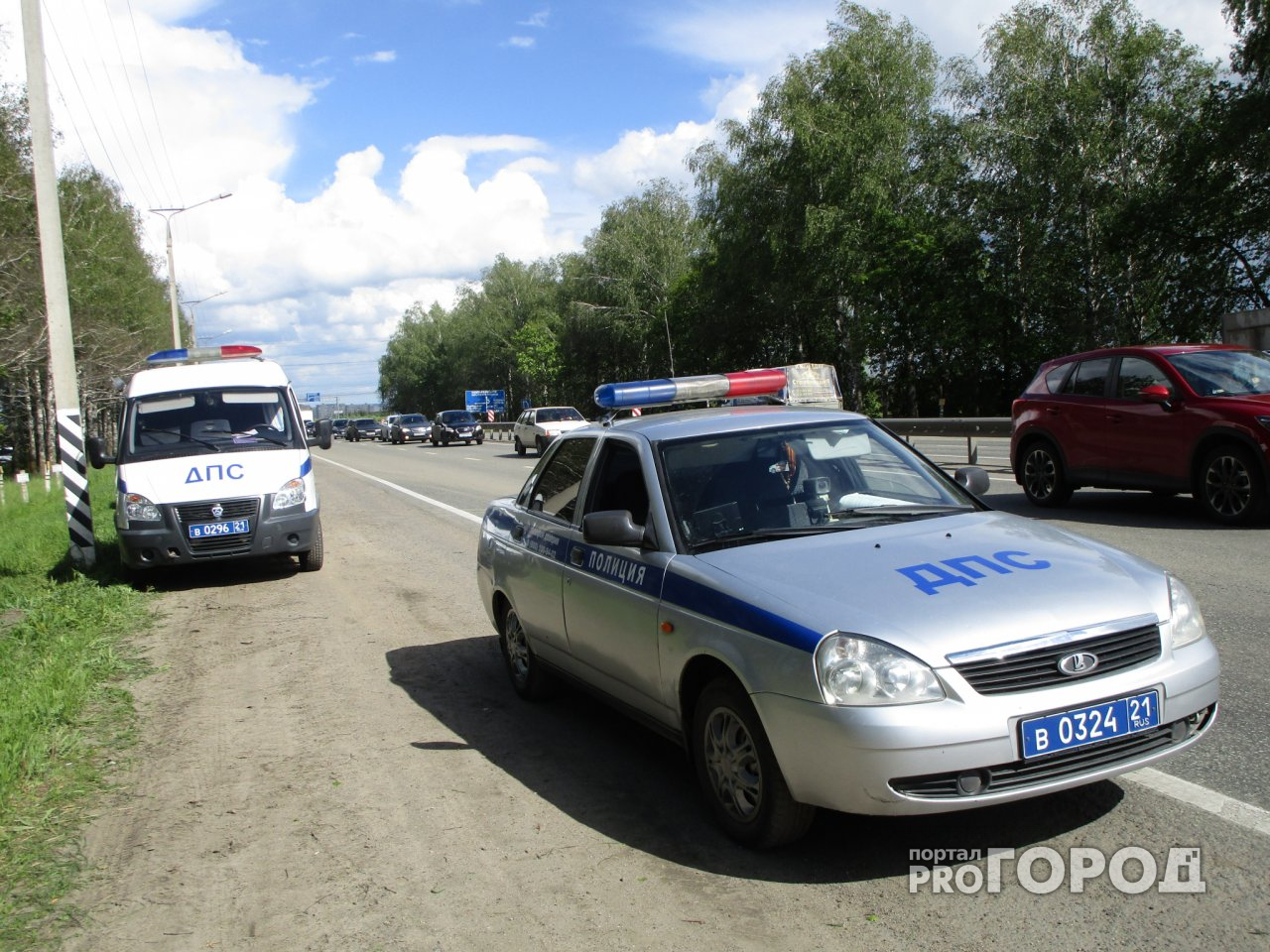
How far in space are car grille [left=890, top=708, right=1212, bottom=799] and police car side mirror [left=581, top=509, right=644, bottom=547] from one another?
1.54 metres

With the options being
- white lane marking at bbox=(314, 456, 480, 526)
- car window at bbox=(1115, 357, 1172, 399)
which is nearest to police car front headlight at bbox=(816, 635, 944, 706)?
car window at bbox=(1115, 357, 1172, 399)

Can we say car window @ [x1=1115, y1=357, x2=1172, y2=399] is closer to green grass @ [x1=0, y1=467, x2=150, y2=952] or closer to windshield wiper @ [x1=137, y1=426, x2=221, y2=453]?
windshield wiper @ [x1=137, y1=426, x2=221, y2=453]

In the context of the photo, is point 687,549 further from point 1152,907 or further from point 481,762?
point 1152,907

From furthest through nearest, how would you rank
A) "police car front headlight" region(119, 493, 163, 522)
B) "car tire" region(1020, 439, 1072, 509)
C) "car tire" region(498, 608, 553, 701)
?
"car tire" region(1020, 439, 1072, 509) < "police car front headlight" region(119, 493, 163, 522) < "car tire" region(498, 608, 553, 701)

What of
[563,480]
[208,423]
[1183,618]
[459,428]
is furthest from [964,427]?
[459,428]

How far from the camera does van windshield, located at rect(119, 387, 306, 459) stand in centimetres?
1145

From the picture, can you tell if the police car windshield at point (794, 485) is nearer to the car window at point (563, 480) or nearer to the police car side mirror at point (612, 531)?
the police car side mirror at point (612, 531)

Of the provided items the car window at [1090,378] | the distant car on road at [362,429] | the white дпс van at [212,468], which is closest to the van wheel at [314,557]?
the white дпс van at [212,468]

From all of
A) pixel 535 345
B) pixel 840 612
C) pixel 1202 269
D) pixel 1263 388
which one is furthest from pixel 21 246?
pixel 535 345

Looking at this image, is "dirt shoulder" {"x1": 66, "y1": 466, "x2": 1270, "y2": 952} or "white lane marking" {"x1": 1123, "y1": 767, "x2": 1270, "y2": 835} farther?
"white lane marking" {"x1": 1123, "y1": 767, "x2": 1270, "y2": 835}

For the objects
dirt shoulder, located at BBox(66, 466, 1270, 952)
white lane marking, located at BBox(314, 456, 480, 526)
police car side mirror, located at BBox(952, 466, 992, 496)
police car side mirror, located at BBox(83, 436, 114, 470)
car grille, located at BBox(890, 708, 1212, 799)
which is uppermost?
police car side mirror, located at BBox(83, 436, 114, 470)

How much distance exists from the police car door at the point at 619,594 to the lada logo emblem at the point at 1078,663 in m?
1.52

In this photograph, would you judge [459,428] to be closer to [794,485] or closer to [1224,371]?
[1224,371]

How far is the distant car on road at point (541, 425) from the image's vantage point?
36.1m
